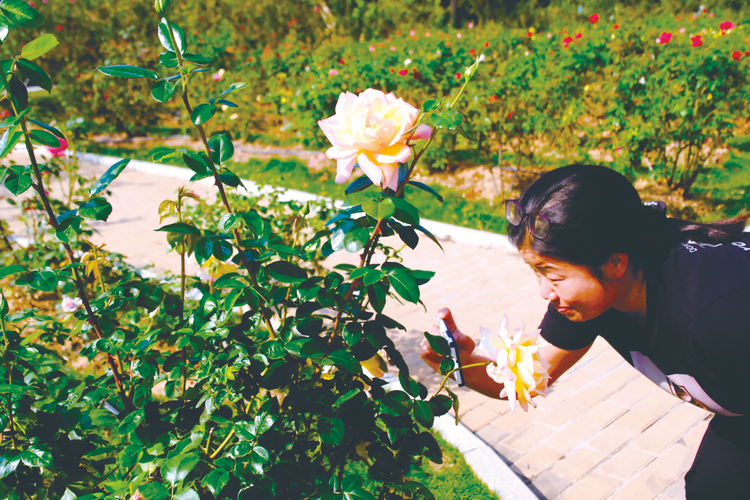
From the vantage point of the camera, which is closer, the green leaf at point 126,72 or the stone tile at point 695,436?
the green leaf at point 126,72

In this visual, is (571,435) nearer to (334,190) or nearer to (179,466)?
(179,466)

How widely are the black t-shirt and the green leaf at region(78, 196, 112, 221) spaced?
1.46 metres

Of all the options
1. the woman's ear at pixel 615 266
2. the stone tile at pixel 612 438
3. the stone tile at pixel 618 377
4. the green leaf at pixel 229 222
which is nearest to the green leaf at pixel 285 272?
the green leaf at pixel 229 222

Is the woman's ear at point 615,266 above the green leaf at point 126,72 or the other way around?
the other way around

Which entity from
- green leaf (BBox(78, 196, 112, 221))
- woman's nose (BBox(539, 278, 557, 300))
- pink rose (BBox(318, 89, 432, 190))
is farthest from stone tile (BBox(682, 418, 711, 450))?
green leaf (BBox(78, 196, 112, 221))

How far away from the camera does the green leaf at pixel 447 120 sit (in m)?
1.00

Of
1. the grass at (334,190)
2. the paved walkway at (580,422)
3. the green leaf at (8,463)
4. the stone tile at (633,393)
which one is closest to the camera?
the green leaf at (8,463)

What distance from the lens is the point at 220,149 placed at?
123 cm

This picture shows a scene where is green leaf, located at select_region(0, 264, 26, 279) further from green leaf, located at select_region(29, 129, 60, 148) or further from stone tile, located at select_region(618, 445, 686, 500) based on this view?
stone tile, located at select_region(618, 445, 686, 500)

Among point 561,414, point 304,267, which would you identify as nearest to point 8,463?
point 304,267

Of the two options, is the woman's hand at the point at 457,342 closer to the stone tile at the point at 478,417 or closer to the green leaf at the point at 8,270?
the green leaf at the point at 8,270

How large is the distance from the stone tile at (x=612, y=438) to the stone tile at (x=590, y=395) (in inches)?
8.8

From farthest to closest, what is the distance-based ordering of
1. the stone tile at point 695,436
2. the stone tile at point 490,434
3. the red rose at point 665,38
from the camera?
the red rose at point 665,38, the stone tile at point 490,434, the stone tile at point 695,436

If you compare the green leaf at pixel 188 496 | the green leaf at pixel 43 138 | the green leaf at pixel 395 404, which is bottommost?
the green leaf at pixel 188 496
